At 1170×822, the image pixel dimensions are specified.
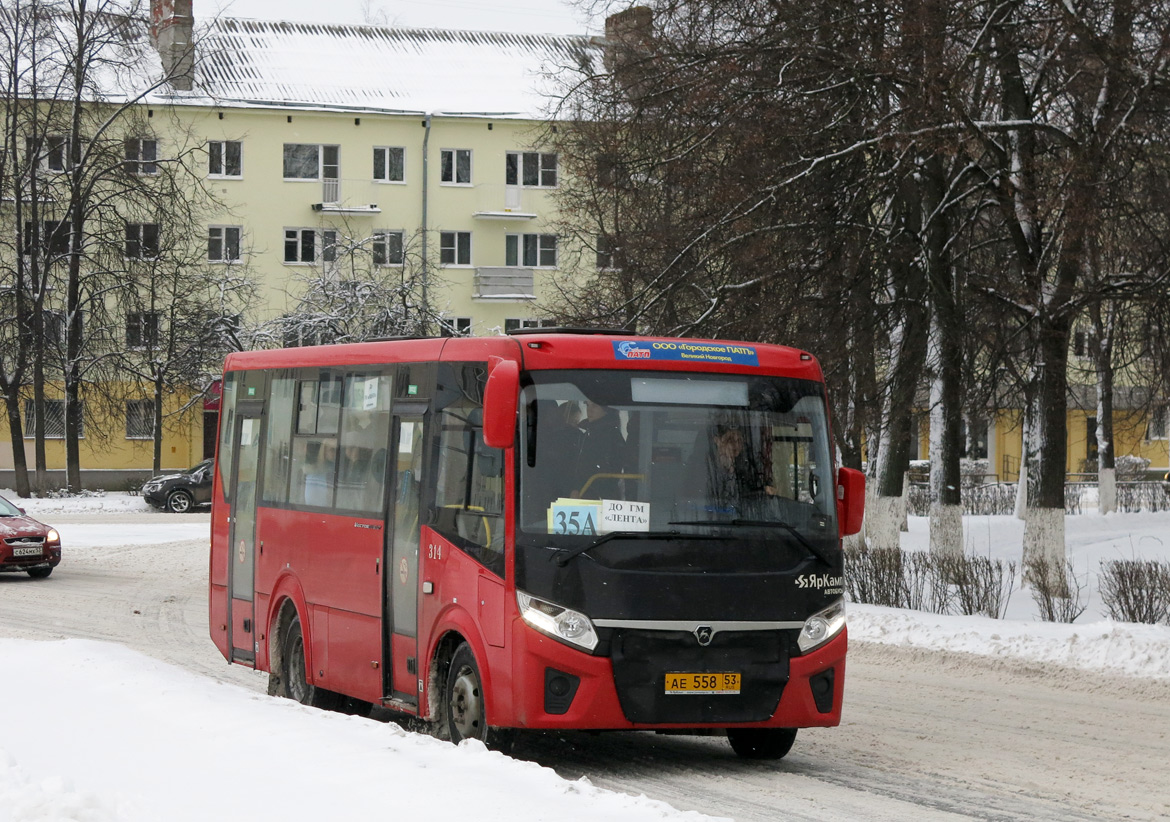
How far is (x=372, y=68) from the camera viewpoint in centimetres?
6625

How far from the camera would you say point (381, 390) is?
37.6 feet

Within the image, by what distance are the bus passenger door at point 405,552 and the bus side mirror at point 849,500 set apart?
2734mm

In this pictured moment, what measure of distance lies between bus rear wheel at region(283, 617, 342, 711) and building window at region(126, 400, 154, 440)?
49656 mm

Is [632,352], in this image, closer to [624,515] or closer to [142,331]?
[624,515]

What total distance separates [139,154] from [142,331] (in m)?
6.42

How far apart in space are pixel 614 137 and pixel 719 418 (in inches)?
522

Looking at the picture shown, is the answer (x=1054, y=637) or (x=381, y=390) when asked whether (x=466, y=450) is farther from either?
(x=1054, y=637)

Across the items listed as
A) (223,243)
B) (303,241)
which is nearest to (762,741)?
(223,243)

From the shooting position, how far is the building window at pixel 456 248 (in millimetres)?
64688

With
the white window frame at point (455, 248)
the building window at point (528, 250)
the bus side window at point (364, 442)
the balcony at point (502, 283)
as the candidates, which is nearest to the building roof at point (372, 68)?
the white window frame at point (455, 248)

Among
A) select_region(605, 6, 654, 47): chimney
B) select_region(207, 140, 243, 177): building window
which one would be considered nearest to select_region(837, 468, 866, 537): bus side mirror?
select_region(605, 6, 654, 47): chimney

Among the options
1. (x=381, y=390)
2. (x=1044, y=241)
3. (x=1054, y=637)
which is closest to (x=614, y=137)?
(x=1044, y=241)

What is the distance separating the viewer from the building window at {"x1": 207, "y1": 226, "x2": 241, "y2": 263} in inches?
2415

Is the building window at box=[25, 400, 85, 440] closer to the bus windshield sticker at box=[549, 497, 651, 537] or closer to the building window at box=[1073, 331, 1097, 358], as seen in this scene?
the building window at box=[1073, 331, 1097, 358]
